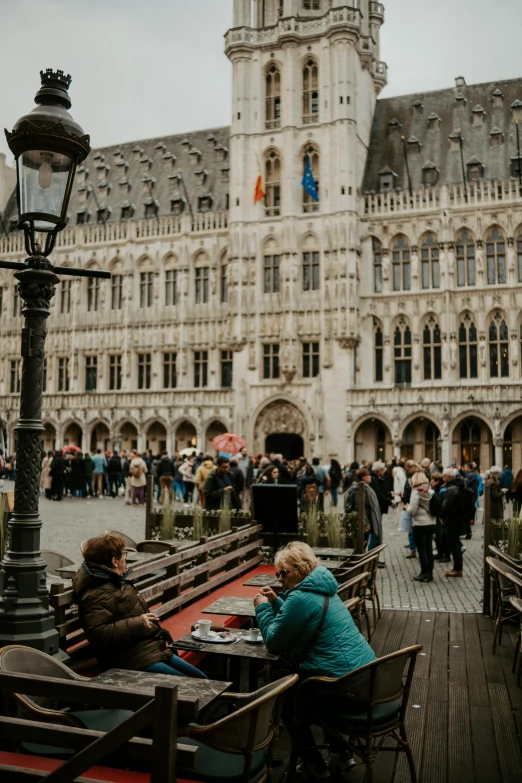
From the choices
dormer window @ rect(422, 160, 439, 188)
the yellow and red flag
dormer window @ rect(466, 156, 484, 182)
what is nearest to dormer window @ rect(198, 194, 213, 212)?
the yellow and red flag

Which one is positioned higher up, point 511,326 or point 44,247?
point 511,326

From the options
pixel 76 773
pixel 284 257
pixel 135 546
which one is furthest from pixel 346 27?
pixel 76 773

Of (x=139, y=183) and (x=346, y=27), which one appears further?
(x=139, y=183)

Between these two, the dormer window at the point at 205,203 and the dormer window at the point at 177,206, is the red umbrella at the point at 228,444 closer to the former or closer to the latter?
the dormer window at the point at 205,203

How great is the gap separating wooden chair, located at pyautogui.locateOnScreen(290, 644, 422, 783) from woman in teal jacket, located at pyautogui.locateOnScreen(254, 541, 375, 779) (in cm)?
8

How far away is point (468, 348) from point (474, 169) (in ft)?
26.7

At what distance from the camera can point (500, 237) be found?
3128cm

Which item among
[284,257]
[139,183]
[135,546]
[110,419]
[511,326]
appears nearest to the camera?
[135,546]

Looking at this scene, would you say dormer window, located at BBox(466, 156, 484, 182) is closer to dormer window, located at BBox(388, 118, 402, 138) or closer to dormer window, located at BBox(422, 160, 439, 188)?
dormer window, located at BBox(422, 160, 439, 188)

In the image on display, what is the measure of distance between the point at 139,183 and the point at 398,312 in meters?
16.5

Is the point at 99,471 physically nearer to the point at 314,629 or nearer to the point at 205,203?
the point at 205,203

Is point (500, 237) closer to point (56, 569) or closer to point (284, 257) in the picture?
point (284, 257)

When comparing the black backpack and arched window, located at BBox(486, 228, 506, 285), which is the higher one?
arched window, located at BBox(486, 228, 506, 285)

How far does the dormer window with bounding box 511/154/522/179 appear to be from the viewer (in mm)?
31703
